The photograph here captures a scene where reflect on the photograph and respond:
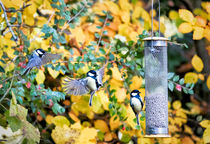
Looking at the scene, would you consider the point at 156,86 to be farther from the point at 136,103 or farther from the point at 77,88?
the point at 77,88

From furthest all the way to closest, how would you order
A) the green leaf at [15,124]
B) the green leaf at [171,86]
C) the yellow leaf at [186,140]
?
the yellow leaf at [186,140] < the green leaf at [171,86] < the green leaf at [15,124]

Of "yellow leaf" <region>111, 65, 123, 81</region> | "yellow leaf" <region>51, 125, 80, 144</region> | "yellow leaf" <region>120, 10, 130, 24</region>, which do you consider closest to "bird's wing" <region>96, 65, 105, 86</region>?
"yellow leaf" <region>111, 65, 123, 81</region>

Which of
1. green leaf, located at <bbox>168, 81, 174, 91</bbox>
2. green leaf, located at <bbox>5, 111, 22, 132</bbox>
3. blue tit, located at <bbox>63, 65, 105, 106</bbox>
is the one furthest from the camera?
green leaf, located at <bbox>168, 81, 174, 91</bbox>

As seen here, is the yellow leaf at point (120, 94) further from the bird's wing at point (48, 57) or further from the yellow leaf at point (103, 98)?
the bird's wing at point (48, 57)

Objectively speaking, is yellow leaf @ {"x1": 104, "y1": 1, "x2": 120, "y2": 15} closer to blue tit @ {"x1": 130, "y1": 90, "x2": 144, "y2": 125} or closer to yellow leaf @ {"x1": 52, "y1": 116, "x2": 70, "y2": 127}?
yellow leaf @ {"x1": 52, "y1": 116, "x2": 70, "y2": 127}

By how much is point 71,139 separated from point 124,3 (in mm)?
1314

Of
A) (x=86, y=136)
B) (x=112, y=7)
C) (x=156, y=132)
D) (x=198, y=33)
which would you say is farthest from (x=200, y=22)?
(x=86, y=136)

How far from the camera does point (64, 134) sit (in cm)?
302

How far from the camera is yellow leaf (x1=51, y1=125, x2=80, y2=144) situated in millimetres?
3006

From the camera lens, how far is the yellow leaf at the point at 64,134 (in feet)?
9.86

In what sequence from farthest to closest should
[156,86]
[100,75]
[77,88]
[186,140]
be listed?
[186,140], [156,86], [100,75], [77,88]

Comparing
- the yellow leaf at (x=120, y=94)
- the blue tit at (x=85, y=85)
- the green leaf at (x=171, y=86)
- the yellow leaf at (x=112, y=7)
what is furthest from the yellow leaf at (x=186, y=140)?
the blue tit at (x=85, y=85)

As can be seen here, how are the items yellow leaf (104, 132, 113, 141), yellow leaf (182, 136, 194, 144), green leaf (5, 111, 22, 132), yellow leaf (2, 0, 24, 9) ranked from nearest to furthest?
green leaf (5, 111, 22, 132) → yellow leaf (2, 0, 24, 9) → yellow leaf (104, 132, 113, 141) → yellow leaf (182, 136, 194, 144)

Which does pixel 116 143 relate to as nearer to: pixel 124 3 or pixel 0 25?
→ pixel 124 3
